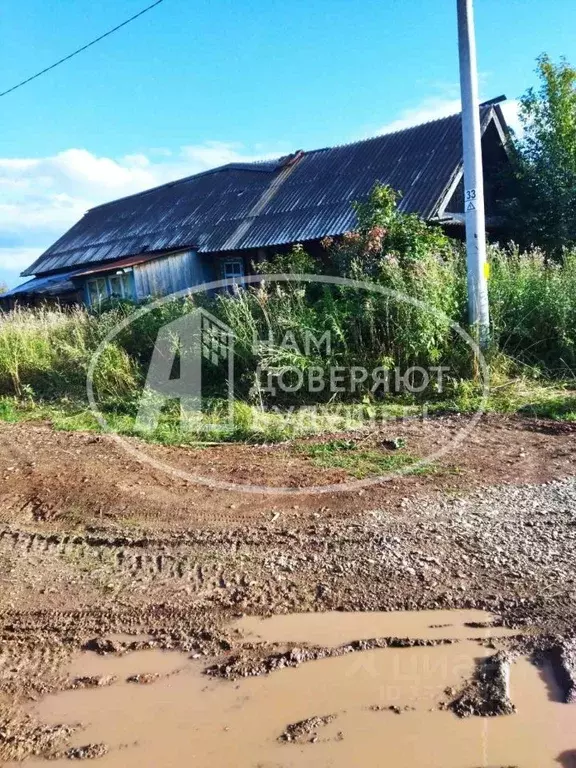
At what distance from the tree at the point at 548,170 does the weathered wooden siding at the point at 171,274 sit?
318 inches

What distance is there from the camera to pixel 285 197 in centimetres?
1580

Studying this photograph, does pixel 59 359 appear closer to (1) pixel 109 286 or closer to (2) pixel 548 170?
(1) pixel 109 286

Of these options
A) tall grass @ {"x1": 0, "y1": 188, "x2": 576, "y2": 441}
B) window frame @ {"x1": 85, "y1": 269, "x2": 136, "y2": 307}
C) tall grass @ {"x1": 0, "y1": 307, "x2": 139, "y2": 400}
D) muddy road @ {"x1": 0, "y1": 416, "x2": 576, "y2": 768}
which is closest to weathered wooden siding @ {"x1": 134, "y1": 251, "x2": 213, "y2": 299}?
window frame @ {"x1": 85, "y1": 269, "x2": 136, "y2": 307}

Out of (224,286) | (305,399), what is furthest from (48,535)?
(224,286)

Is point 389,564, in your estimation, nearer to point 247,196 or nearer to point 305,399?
point 305,399

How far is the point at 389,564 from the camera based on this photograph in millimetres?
3520

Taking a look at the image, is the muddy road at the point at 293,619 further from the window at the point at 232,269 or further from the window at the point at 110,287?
the window at the point at 232,269

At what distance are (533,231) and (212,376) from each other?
30.1ft

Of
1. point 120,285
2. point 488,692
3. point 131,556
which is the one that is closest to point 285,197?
point 120,285
